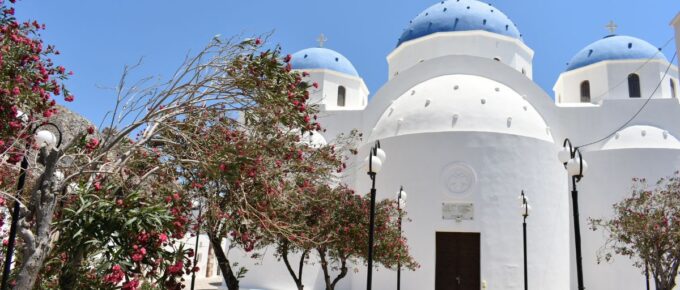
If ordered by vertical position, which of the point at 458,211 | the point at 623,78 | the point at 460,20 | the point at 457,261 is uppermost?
the point at 460,20

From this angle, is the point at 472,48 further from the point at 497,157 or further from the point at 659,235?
the point at 659,235

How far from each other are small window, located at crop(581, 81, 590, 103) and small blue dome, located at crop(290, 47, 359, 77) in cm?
968

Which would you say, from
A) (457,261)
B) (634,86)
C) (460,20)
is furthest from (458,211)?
(634,86)

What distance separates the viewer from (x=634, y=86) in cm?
1978

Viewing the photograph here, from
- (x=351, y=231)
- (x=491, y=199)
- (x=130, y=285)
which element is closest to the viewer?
(x=130, y=285)

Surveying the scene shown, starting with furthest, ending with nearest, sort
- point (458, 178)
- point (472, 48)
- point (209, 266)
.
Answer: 1. point (209, 266)
2. point (472, 48)
3. point (458, 178)

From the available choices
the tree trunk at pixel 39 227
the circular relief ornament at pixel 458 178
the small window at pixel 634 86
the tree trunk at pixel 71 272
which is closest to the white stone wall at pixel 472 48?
the small window at pixel 634 86

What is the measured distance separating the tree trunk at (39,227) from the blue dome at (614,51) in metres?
21.0

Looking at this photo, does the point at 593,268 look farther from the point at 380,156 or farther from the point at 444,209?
the point at 380,156

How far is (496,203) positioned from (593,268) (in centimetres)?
458

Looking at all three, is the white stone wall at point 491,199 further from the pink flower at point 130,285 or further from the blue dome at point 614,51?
the pink flower at point 130,285

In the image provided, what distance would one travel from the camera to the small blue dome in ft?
71.9

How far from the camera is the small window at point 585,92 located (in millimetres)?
20719

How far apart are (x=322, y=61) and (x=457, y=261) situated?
10.9 metres
